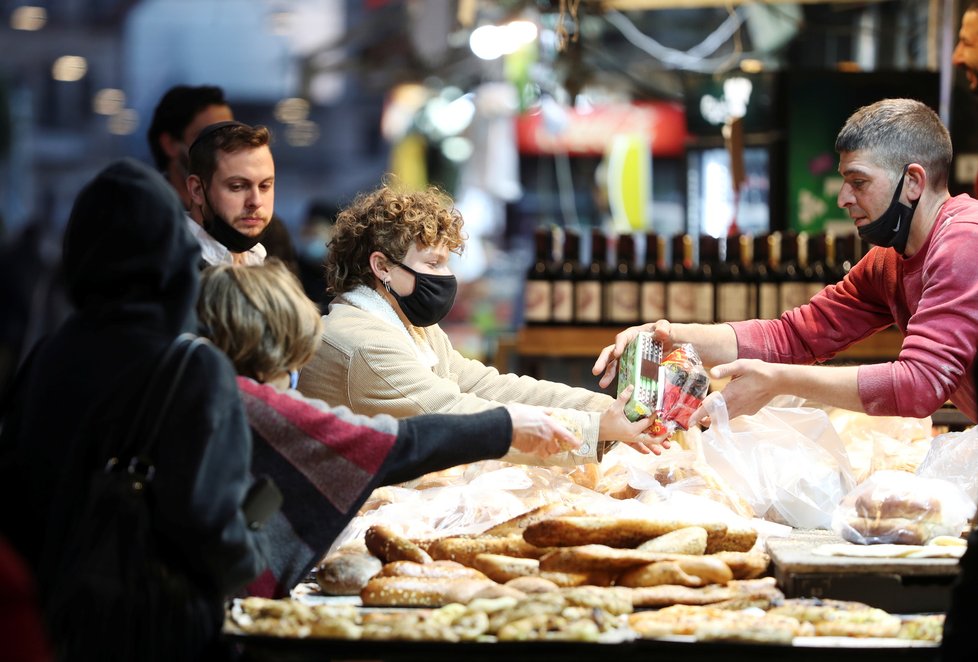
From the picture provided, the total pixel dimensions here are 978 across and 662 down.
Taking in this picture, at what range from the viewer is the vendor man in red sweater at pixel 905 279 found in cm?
286

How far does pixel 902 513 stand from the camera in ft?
8.55

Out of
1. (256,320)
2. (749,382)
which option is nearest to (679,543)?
(749,382)

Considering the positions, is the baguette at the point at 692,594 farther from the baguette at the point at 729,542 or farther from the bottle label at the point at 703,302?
the bottle label at the point at 703,302

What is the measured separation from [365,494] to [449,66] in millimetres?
9568

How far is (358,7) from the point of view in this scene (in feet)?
40.9

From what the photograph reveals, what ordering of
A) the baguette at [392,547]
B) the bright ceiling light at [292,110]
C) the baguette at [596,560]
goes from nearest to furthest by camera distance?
1. the baguette at [596,560]
2. the baguette at [392,547]
3. the bright ceiling light at [292,110]

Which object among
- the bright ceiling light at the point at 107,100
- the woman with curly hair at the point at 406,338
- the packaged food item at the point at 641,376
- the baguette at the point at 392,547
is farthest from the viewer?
the bright ceiling light at the point at 107,100

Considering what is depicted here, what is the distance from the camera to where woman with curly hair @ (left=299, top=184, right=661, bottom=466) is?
3066mm

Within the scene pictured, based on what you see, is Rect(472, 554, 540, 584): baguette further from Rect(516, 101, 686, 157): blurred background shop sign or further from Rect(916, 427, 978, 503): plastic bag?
Rect(516, 101, 686, 157): blurred background shop sign

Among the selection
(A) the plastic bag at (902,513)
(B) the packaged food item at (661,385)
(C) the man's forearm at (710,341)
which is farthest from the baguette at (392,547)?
(C) the man's forearm at (710,341)

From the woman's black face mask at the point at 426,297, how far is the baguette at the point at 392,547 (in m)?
0.79

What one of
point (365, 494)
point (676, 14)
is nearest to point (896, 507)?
point (365, 494)

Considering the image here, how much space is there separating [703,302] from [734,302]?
135 millimetres

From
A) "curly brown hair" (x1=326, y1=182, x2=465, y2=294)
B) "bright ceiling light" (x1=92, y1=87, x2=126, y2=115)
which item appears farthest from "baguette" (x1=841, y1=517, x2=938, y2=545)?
"bright ceiling light" (x1=92, y1=87, x2=126, y2=115)
